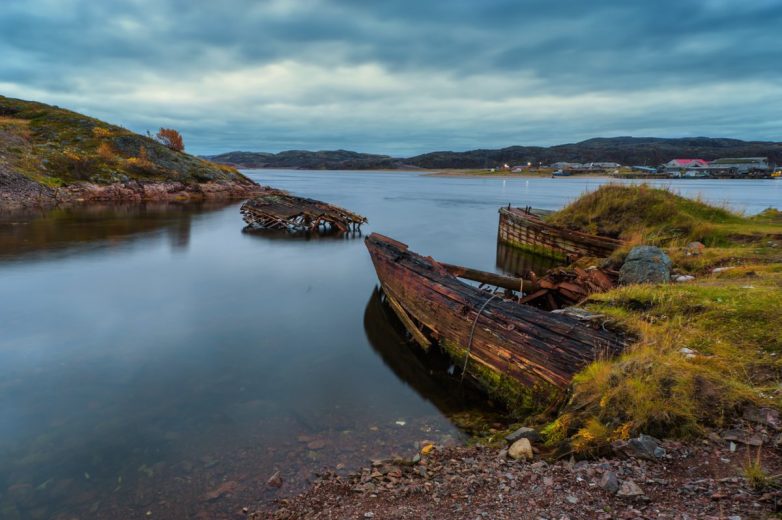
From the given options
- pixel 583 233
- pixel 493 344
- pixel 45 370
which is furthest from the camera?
pixel 583 233

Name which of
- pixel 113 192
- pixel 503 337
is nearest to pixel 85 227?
pixel 113 192

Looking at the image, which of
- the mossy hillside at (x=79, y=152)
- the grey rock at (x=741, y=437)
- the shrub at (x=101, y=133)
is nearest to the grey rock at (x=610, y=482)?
the grey rock at (x=741, y=437)

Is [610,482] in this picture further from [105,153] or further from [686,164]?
[686,164]

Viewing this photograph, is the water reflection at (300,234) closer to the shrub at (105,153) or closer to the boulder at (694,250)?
the boulder at (694,250)

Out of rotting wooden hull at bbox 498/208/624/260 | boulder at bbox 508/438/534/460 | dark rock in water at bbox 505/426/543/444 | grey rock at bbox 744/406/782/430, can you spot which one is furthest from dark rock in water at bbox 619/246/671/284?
boulder at bbox 508/438/534/460

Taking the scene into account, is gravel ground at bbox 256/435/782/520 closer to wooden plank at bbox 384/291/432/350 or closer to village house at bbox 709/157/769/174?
wooden plank at bbox 384/291/432/350

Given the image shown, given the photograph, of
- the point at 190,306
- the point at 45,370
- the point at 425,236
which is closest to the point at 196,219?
the point at 425,236

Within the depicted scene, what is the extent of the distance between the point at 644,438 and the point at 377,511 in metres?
3.11

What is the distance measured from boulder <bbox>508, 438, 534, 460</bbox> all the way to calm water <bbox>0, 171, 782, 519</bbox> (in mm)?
1644

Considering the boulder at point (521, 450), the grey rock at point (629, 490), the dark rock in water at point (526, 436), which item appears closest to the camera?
the grey rock at point (629, 490)

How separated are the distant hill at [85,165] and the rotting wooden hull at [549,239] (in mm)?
43058

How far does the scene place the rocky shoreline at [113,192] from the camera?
127 ft

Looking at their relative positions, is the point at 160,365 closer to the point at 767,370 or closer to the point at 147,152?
the point at 767,370

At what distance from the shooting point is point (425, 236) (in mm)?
31734
